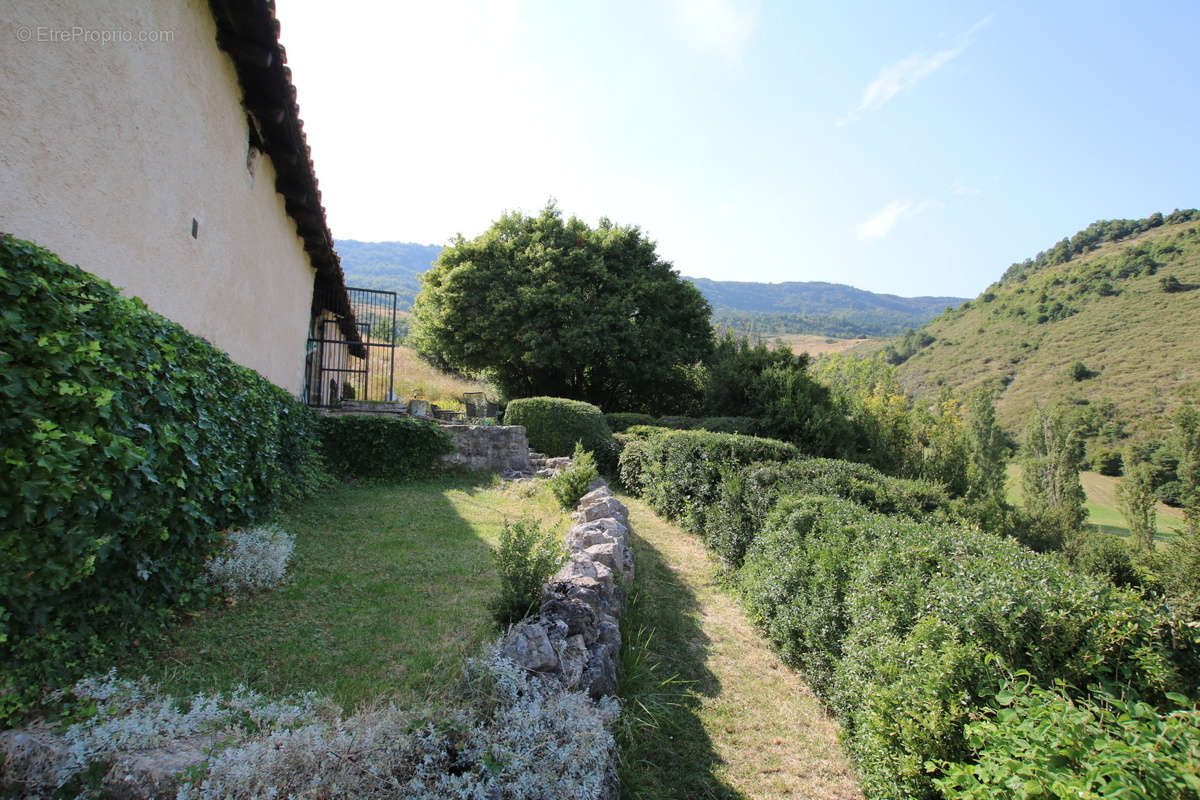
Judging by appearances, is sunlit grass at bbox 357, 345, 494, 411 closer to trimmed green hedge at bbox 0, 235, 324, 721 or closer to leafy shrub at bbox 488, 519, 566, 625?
trimmed green hedge at bbox 0, 235, 324, 721

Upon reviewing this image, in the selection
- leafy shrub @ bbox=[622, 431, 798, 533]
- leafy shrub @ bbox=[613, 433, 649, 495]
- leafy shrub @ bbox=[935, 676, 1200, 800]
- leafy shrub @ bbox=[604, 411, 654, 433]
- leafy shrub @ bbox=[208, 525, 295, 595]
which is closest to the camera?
leafy shrub @ bbox=[935, 676, 1200, 800]

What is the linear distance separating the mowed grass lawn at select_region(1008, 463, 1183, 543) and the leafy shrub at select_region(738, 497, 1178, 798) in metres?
16.5

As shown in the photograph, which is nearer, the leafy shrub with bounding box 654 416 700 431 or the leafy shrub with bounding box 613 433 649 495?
the leafy shrub with bounding box 613 433 649 495

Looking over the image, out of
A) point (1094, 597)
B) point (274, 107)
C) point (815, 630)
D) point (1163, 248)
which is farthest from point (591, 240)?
point (1163, 248)

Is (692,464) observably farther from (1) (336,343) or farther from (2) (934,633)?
(1) (336,343)

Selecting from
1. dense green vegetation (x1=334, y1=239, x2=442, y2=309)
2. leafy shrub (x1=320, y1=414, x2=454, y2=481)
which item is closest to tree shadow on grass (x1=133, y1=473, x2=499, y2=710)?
leafy shrub (x1=320, y1=414, x2=454, y2=481)

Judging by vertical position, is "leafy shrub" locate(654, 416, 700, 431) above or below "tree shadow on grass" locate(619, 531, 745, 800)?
above

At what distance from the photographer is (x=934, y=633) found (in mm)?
2771

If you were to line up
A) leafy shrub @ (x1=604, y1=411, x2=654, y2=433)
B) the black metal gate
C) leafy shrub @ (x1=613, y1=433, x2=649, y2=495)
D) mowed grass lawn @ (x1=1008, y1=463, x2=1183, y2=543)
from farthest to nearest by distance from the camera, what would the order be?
mowed grass lawn @ (x1=1008, y1=463, x2=1183, y2=543), leafy shrub @ (x1=604, y1=411, x2=654, y2=433), the black metal gate, leafy shrub @ (x1=613, y1=433, x2=649, y2=495)

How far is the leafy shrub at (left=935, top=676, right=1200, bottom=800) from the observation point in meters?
1.53

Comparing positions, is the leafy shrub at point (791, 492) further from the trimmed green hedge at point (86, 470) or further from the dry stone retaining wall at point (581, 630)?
the trimmed green hedge at point (86, 470)

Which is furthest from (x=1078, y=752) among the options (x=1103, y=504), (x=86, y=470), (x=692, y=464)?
(x=1103, y=504)

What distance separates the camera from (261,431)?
535 centimetres

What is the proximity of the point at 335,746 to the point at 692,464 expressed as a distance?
6.86 meters
